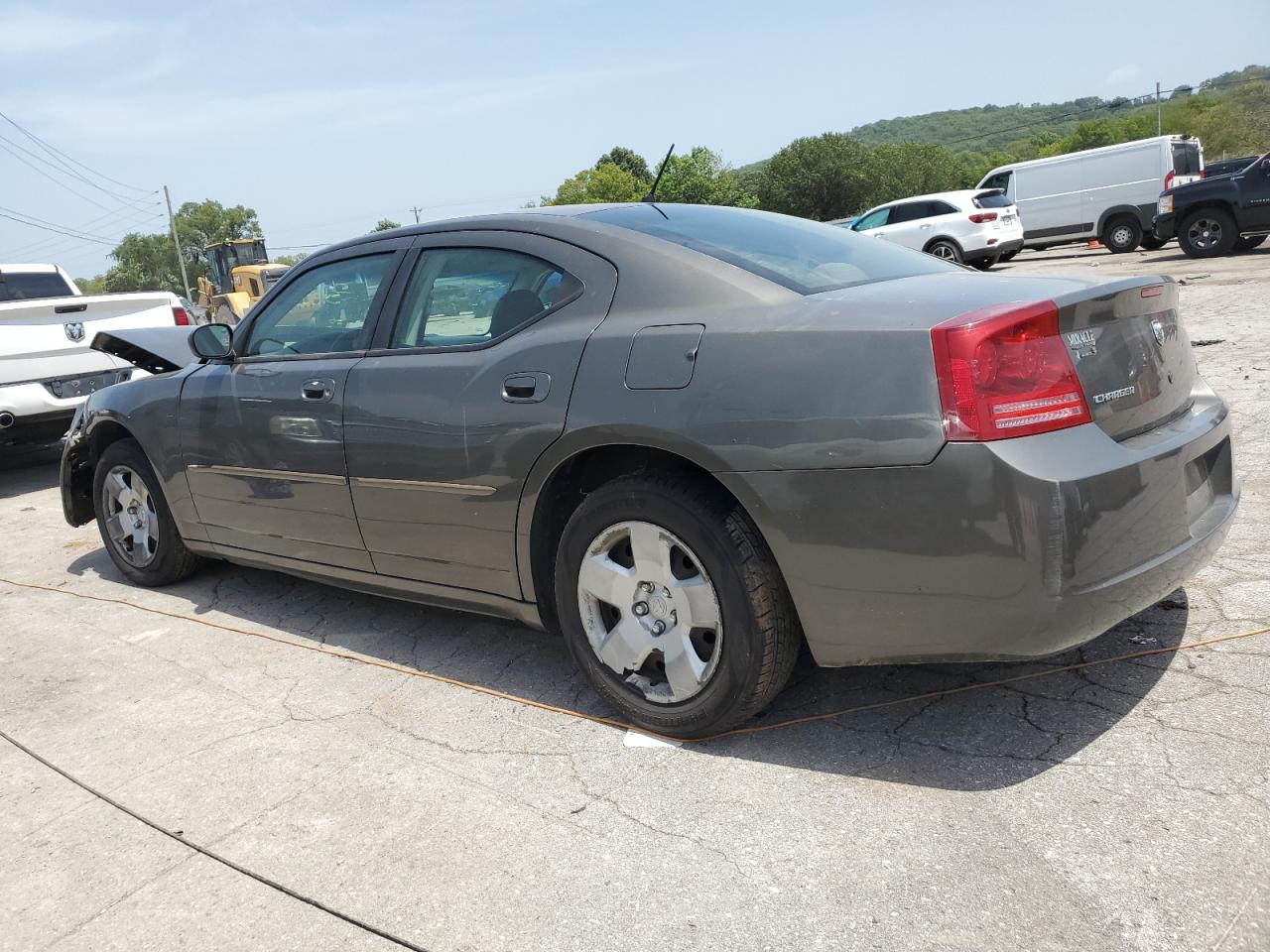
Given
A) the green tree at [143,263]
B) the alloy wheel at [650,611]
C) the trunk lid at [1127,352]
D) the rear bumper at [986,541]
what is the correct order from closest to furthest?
the rear bumper at [986,541]
the trunk lid at [1127,352]
the alloy wheel at [650,611]
the green tree at [143,263]

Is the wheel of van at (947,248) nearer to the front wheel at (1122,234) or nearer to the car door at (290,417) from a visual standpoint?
Result: the front wheel at (1122,234)

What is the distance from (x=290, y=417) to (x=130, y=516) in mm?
1792

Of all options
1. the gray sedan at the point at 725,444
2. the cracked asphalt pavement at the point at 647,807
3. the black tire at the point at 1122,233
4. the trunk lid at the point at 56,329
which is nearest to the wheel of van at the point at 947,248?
the black tire at the point at 1122,233

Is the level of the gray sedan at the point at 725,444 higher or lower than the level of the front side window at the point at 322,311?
lower

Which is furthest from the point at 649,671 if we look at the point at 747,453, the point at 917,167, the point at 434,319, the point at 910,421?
the point at 917,167

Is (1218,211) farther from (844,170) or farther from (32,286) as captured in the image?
(844,170)

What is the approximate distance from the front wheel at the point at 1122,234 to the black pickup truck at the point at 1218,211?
3472mm

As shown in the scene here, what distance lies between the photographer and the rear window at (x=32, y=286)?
10180 mm

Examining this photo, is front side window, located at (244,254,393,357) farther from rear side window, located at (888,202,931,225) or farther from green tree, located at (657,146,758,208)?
green tree, located at (657,146,758,208)

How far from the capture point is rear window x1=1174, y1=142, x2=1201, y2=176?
64.4 feet

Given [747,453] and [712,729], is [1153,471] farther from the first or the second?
[712,729]

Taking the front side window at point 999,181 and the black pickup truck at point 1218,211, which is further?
the front side window at point 999,181

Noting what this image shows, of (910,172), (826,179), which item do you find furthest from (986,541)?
(910,172)

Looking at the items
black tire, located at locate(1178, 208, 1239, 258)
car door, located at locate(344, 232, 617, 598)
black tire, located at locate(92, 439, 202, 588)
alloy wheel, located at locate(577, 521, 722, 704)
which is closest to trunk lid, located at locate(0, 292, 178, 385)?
black tire, located at locate(92, 439, 202, 588)
